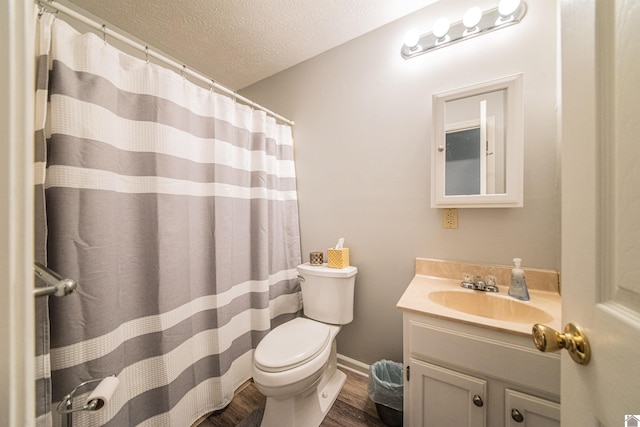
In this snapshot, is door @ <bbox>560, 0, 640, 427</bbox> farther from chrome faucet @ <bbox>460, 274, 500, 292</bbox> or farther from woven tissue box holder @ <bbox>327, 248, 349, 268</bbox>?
woven tissue box holder @ <bbox>327, 248, 349, 268</bbox>

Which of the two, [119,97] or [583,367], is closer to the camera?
[583,367]

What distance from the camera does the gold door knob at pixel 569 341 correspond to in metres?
0.36

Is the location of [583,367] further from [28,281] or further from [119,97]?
[119,97]

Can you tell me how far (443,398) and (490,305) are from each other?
0.46m

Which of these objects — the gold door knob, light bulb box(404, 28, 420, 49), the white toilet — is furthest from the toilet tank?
light bulb box(404, 28, 420, 49)

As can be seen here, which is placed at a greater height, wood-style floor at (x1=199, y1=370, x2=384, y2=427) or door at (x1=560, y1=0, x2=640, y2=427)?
door at (x1=560, y1=0, x2=640, y2=427)

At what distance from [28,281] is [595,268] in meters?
0.85

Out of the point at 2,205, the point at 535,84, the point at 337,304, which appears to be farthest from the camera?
the point at 337,304

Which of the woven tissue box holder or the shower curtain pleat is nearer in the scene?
the shower curtain pleat

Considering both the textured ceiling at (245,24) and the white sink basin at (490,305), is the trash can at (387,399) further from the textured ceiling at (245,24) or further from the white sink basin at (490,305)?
the textured ceiling at (245,24)

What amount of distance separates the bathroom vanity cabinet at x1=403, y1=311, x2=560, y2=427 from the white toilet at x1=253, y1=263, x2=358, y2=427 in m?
0.44

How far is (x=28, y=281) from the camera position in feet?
1.03

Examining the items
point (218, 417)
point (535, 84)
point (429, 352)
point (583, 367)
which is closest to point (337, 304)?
point (429, 352)

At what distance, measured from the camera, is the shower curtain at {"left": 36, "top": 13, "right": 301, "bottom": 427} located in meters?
0.79
